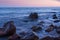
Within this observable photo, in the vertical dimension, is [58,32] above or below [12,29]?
below

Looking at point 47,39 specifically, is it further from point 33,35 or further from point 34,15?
point 34,15

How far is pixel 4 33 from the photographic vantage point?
10211 mm

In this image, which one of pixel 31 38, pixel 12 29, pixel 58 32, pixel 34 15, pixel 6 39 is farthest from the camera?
pixel 34 15

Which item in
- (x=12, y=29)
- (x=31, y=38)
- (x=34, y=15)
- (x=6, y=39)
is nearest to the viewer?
(x=31, y=38)

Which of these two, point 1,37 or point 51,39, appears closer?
point 51,39

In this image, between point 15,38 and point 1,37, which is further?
point 1,37

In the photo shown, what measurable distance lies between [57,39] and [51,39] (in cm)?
36

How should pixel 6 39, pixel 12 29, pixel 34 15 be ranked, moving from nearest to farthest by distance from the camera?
pixel 6 39 < pixel 12 29 < pixel 34 15

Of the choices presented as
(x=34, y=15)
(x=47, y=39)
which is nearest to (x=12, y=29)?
(x=47, y=39)

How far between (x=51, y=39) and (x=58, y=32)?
2547 mm

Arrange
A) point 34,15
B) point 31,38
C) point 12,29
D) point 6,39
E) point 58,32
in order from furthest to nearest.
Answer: point 34,15
point 58,32
point 12,29
point 6,39
point 31,38

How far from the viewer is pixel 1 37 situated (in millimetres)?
9797

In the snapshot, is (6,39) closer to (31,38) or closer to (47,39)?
(31,38)

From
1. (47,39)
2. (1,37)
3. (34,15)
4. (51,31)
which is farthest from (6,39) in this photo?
(34,15)
